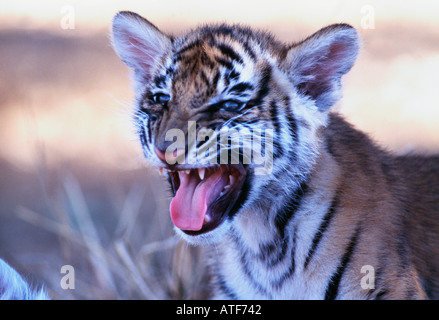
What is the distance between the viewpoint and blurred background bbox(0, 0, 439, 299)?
3926mm

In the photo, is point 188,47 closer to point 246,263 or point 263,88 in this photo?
point 263,88

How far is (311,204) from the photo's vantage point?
8.84 feet

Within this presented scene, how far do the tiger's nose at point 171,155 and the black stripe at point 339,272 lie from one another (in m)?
0.78

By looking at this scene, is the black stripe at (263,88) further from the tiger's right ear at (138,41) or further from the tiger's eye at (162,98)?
the tiger's right ear at (138,41)

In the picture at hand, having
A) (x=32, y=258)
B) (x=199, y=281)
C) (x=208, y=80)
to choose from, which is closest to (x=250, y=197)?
(x=208, y=80)

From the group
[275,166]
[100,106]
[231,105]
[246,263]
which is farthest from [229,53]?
[100,106]

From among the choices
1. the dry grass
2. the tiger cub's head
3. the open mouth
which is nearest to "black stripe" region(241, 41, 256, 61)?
the tiger cub's head

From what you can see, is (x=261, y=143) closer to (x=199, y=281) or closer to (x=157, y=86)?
(x=157, y=86)

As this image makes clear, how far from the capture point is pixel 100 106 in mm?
4770

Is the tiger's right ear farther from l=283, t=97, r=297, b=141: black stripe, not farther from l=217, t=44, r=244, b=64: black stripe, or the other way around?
l=283, t=97, r=297, b=141: black stripe

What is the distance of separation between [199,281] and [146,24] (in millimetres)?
1335

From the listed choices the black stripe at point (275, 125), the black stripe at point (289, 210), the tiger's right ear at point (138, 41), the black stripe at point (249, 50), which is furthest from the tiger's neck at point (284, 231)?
the tiger's right ear at point (138, 41)

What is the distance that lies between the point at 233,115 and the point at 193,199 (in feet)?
1.07
